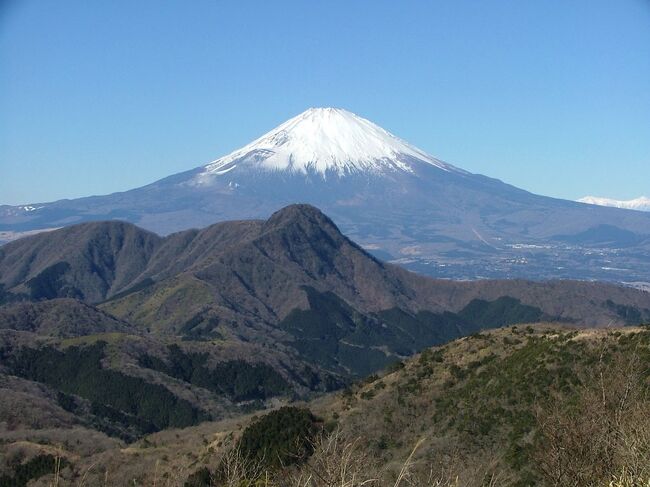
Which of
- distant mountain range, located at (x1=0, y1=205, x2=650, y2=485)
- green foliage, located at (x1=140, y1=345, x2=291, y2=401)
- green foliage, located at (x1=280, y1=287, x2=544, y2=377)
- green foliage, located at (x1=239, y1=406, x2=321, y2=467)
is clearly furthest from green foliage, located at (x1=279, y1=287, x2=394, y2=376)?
green foliage, located at (x1=239, y1=406, x2=321, y2=467)

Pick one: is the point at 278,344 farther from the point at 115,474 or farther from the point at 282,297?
the point at 115,474

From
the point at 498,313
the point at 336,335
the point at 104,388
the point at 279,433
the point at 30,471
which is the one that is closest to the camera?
the point at 279,433

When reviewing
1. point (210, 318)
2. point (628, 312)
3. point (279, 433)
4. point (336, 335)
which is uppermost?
point (279, 433)

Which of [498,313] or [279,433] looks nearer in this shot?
[279,433]

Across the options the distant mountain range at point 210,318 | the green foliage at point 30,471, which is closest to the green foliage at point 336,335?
the distant mountain range at point 210,318

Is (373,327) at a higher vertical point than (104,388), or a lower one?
lower

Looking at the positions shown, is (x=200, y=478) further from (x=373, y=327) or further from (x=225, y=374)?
(x=373, y=327)

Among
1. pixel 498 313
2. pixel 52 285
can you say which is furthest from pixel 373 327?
pixel 52 285

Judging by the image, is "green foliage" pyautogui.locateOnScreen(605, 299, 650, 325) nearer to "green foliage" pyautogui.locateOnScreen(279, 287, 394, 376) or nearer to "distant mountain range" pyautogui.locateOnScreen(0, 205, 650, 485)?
"distant mountain range" pyautogui.locateOnScreen(0, 205, 650, 485)

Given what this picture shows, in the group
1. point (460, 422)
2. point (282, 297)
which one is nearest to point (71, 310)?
point (282, 297)
